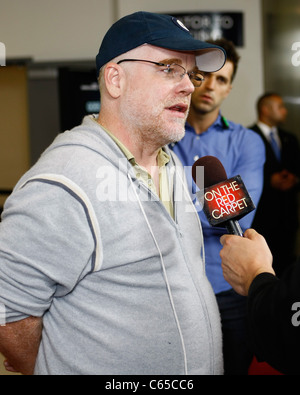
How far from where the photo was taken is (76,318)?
1022 millimetres

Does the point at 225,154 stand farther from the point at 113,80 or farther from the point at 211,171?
the point at 113,80

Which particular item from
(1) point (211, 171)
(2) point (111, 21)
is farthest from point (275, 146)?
(2) point (111, 21)

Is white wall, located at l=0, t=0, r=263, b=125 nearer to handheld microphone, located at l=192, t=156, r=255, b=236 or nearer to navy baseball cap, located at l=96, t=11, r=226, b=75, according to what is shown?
navy baseball cap, located at l=96, t=11, r=226, b=75

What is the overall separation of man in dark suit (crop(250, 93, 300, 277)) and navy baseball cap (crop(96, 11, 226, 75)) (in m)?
0.46

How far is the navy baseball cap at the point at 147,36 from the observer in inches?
42.4

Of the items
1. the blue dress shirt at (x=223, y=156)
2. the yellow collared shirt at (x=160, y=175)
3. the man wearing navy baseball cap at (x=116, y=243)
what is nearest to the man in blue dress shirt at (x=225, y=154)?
the blue dress shirt at (x=223, y=156)

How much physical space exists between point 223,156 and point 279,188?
267 millimetres

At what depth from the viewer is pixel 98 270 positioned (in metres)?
1.01

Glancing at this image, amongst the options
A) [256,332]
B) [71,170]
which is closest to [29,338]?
[71,170]

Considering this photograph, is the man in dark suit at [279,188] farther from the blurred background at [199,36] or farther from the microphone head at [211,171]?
the microphone head at [211,171]

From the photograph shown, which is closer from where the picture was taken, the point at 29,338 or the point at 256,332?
the point at 256,332

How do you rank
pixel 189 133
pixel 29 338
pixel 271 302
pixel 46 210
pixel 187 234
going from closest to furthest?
pixel 271 302 < pixel 46 210 < pixel 29 338 < pixel 187 234 < pixel 189 133

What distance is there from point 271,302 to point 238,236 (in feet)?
0.69

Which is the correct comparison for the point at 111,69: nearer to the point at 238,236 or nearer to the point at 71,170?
the point at 71,170
